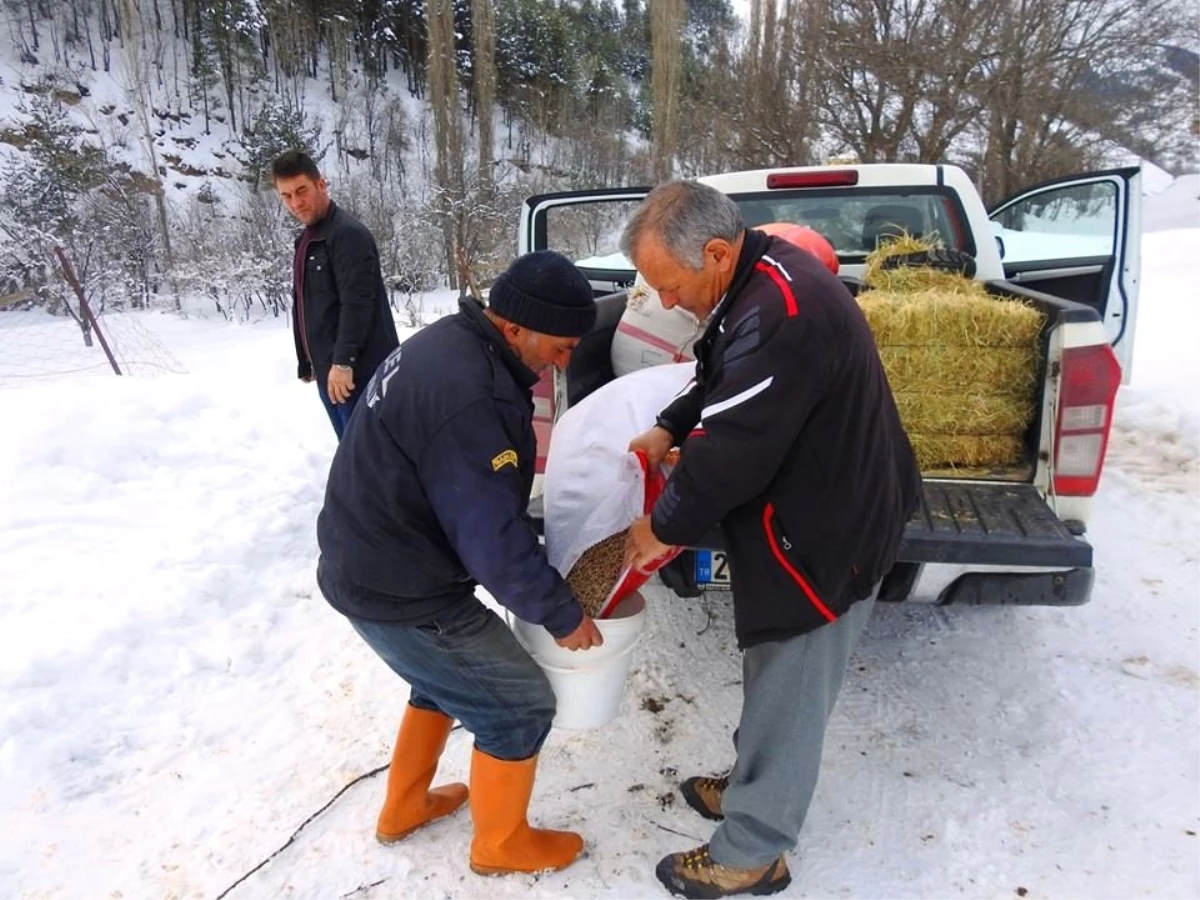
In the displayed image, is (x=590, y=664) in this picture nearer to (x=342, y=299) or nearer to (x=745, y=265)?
(x=745, y=265)

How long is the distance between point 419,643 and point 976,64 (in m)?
14.3

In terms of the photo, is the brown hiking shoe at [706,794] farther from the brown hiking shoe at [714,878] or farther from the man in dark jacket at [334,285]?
the man in dark jacket at [334,285]

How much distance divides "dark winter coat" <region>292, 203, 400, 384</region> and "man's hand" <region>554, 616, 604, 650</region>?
2.45 m

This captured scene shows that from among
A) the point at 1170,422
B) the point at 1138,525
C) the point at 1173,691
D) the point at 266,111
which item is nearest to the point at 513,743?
the point at 1173,691

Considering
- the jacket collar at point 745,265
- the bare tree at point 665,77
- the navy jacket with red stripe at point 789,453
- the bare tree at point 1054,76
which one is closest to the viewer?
the navy jacket with red stripe at point 789,453

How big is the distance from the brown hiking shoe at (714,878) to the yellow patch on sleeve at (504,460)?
123 cm

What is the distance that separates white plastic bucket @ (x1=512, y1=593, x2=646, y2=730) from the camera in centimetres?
207

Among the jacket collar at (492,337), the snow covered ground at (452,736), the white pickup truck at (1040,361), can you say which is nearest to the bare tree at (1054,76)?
the white pickup truck at (1040,361)

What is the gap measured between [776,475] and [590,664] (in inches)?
28.8

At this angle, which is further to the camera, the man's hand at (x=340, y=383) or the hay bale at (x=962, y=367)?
the man's hand at (x=340, y=383)

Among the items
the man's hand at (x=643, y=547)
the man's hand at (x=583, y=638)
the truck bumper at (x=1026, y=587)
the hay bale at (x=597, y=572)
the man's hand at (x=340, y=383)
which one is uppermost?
the man's hand at (x=340, y=383)

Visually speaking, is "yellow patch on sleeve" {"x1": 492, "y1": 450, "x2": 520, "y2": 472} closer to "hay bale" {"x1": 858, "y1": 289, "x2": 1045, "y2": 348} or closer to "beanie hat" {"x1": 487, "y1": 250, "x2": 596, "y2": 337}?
"beanie hat" {"x1": 487, "y1": 250, "x2": 596, "y2": 337}

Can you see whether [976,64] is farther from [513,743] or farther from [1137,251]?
[513,743]

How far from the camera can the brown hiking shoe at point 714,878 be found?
2092 millimetres
